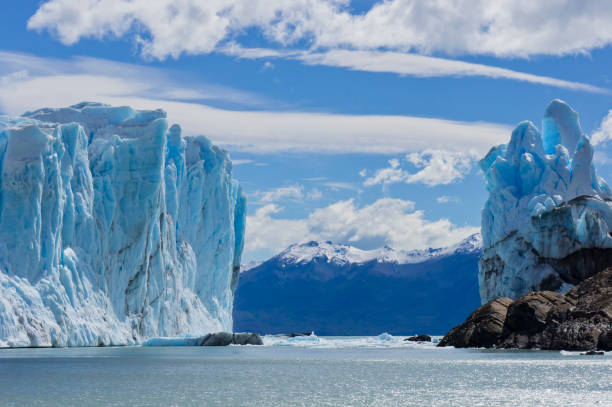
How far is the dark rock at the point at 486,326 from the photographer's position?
47.9 m

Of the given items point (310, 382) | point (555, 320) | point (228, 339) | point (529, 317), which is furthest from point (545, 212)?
point (310, 382)

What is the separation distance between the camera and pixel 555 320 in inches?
1699

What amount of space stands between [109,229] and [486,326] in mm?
25342

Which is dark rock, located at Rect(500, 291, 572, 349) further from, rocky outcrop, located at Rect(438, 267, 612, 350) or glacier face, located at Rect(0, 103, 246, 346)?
glacier face, located at Rect(0, 103, 246, 346)

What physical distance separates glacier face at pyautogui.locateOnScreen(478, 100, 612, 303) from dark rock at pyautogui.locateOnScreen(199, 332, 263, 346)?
17938mm

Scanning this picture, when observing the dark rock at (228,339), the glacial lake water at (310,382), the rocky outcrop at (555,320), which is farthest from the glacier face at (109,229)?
the rocky outcrop at (555,320)

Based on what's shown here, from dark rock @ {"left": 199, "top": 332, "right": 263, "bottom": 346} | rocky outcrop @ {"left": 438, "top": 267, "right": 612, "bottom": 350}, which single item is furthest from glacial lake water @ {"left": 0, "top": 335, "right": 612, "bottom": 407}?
dark rock @ {"left": 199, "top": 332, "right": 263, "bottom": 346}

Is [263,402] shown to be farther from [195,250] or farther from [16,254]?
[195,250]

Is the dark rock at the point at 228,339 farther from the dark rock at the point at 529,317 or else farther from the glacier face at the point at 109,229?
the dark rock at the point at 529,317

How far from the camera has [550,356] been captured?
3791 centimetres

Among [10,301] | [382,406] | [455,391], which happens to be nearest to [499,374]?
[455,391]

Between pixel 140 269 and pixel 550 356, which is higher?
pixel 140 269

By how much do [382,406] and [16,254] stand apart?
3373 centimetres

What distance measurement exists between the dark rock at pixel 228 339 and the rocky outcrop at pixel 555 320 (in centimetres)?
1944
